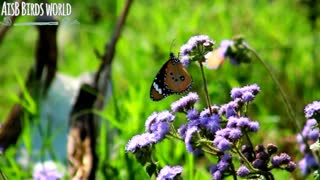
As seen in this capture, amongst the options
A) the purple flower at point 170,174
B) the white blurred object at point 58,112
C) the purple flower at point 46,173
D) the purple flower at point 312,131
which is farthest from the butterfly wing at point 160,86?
the white blurred object at point 58,112

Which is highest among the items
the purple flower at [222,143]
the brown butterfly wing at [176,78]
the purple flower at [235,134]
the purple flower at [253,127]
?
the brown butterfly wing at [176,78]

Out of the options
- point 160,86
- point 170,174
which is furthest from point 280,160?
point 160,86

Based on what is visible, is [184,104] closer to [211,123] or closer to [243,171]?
[211,123]

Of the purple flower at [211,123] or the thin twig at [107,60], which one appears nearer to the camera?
the purple flower at [211,123]

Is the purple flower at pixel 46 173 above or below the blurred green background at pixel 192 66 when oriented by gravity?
below

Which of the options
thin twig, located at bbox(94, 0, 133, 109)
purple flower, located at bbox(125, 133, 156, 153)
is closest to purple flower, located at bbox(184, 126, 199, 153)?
purple flower, located at bbox(125, 133, 156, 153)

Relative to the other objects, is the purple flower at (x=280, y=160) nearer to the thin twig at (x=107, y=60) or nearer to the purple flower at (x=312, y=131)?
the purple flower at (x=312, y=131)

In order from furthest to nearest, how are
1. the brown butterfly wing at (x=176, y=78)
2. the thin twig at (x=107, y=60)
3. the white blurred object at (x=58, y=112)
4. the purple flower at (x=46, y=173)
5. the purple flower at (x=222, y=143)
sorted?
the white blurred object at (x=58, y=112)
the thin twig at (x=107, y=60)
the purple flower at (x=46, y=173)
the brown butterfly wing at (x=176, y=78)
the purple flower at (x=222, y=143)
